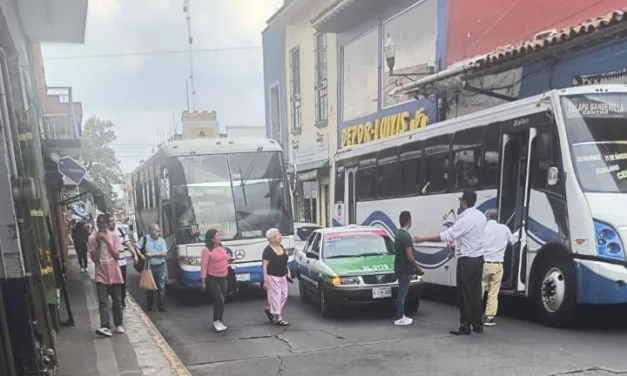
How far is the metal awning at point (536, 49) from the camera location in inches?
427

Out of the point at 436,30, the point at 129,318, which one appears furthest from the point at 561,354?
the point at 436,30

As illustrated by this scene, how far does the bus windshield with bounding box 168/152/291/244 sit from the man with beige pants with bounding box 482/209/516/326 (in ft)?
16.1

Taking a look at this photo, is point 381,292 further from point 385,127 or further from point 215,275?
point 385,127

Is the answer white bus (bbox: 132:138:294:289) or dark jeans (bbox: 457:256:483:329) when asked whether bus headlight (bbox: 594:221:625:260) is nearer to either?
dark jeans (bbox: 457:256:483:329)

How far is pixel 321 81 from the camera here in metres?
25.8

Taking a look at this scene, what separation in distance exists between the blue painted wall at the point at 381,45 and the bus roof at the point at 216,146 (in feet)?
21.7

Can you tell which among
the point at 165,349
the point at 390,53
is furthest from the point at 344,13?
the point at 165,349

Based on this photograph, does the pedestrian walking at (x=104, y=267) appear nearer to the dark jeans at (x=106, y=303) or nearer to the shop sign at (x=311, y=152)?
the dark jeans at (x=106, y=303)

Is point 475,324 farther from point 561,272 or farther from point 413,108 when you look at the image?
point 413,108

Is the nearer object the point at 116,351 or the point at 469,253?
the point at 116,351

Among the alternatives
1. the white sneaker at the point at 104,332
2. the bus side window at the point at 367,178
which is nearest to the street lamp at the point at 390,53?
the bus side window at the point at 367,178

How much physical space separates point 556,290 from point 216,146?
23.6 ft

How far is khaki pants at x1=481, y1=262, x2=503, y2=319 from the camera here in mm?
8898

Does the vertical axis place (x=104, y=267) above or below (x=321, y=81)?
below
